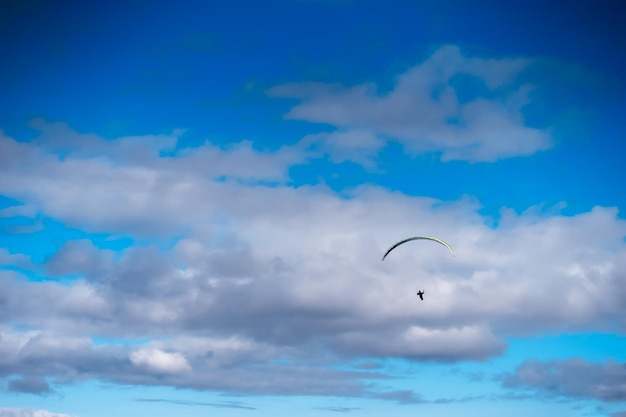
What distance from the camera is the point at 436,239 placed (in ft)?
641

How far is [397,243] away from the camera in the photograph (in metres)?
200

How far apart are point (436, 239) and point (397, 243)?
30.1ft
